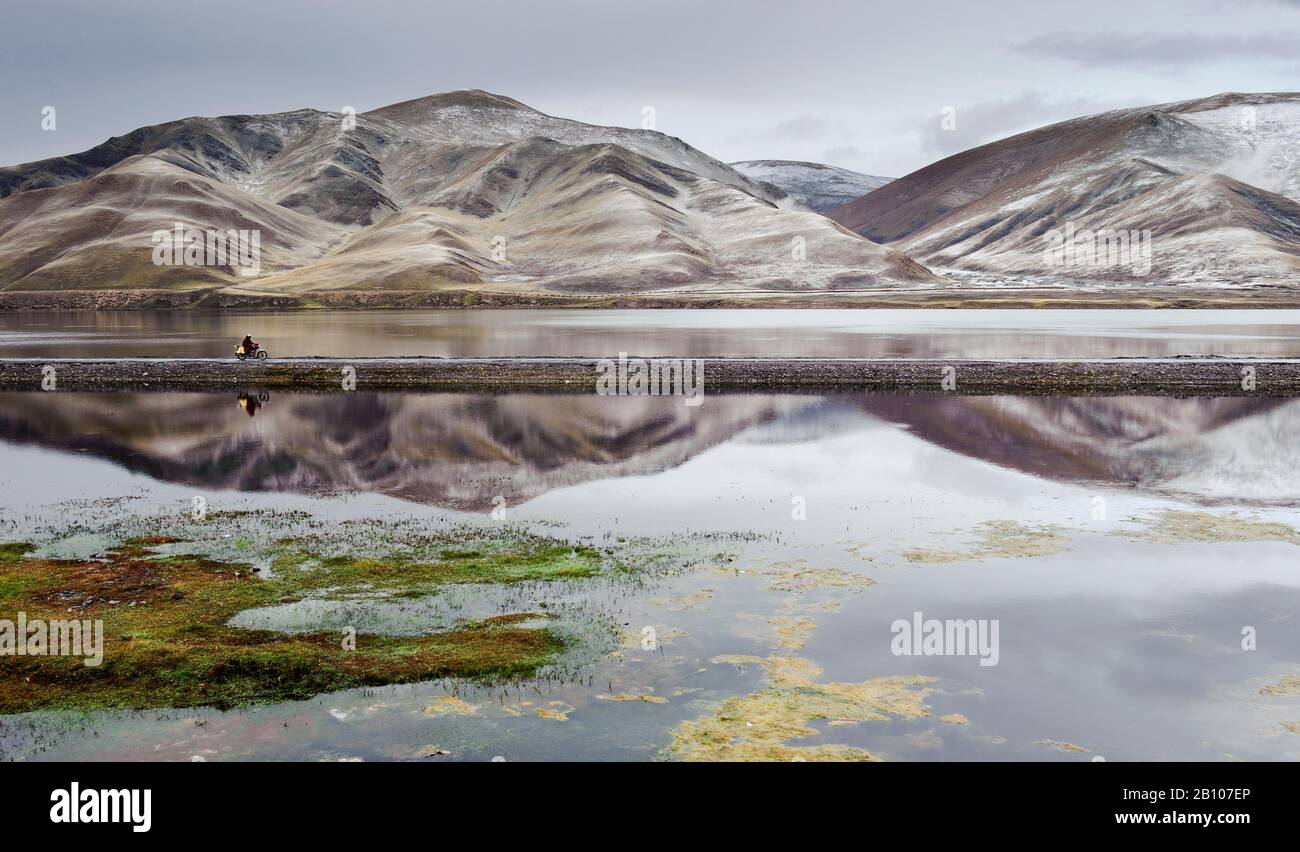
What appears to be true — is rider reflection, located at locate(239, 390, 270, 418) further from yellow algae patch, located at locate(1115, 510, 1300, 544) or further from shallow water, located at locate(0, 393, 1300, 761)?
yellow algae patch, located at locate(1115, 510, 1300, 544)

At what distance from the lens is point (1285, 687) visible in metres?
18.3

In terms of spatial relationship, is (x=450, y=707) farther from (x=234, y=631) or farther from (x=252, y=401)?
(x=252, y=401)

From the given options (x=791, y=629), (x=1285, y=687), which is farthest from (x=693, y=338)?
(x=1285, y=687)

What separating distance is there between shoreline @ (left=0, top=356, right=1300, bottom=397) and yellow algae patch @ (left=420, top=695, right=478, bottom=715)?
47818 millimetres

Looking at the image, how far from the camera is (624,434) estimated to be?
48.9 meters

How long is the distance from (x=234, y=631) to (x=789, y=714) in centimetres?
1121

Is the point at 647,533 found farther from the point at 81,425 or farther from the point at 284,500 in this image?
the point at 81,425

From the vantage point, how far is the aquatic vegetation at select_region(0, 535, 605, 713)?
59.8 ft

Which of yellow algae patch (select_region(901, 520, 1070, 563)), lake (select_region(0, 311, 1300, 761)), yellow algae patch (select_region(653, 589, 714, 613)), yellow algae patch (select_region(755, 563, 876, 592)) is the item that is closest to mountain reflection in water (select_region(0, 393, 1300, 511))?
lake (select_region(0, 311, 1300, 761))

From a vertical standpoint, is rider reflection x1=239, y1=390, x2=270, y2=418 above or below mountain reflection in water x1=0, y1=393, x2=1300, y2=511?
above

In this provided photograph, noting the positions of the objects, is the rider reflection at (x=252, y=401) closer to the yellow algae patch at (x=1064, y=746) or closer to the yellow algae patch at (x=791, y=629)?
the yellow algae patch at (x=791, y=629)

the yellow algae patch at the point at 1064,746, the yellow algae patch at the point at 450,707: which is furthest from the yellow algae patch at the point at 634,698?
the yellow algae patch at the point at 1064,746
